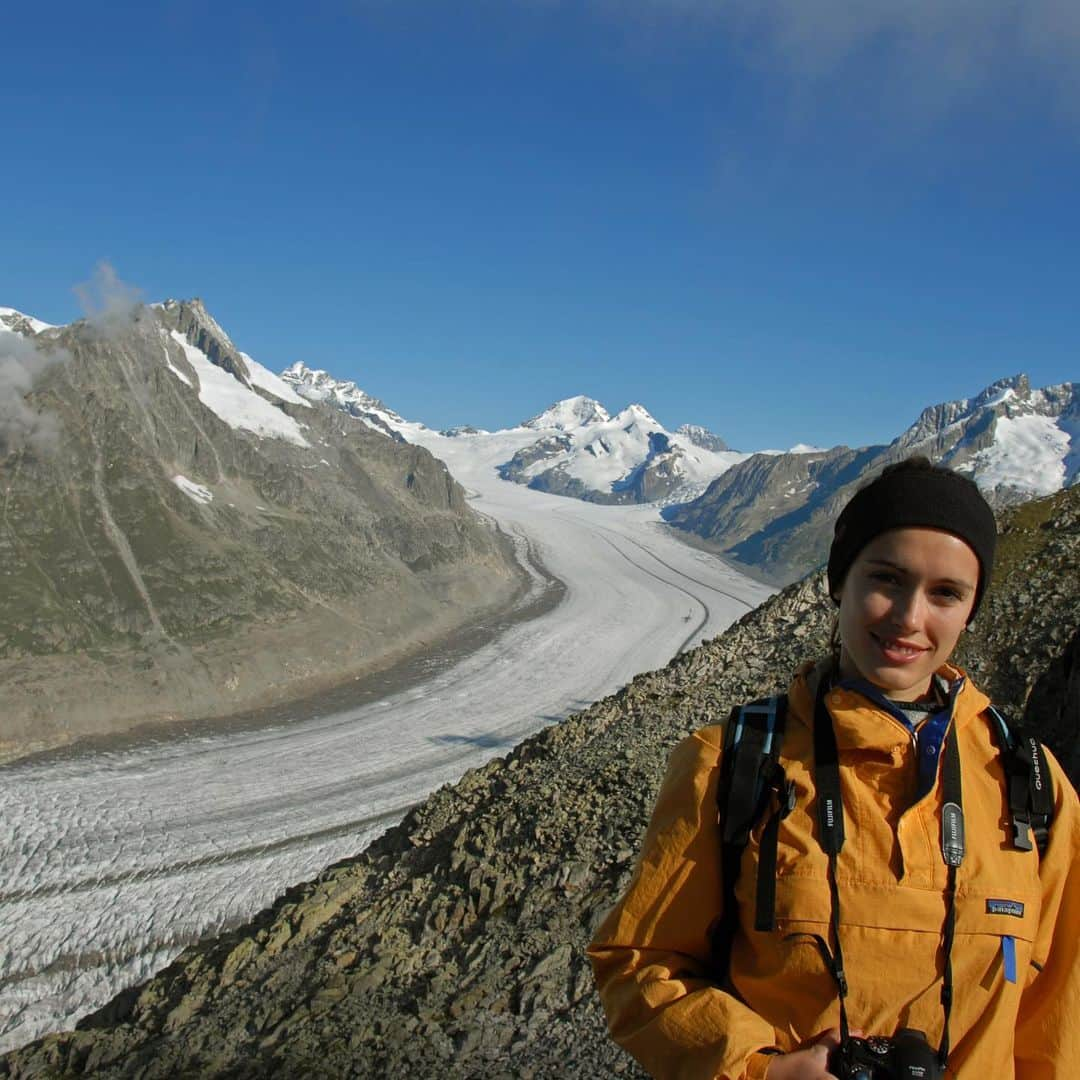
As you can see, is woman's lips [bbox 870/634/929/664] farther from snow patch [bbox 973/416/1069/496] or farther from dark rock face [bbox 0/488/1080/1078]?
snow patch [bbox 973/416/1069/496]

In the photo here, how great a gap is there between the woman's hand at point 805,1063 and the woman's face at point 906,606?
3.21 ft

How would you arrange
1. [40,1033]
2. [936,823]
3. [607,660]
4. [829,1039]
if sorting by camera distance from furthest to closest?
[607,660] → [40,1033] → [936,823] → [829,1039]

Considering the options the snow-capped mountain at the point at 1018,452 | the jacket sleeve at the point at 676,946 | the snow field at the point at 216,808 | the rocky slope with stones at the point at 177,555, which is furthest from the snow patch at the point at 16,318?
the snow-capped mountain at the point at 1018,452

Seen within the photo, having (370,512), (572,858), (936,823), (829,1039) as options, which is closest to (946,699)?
(936,823)

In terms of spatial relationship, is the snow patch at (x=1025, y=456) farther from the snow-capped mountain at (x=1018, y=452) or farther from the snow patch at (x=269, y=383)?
the snow patch at (x=269, y=383)

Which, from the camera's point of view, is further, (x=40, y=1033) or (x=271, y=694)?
(x=271, y=694)

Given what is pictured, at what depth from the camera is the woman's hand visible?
2.27 meters

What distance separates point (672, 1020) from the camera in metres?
2.43

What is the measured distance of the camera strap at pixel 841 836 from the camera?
2.42m

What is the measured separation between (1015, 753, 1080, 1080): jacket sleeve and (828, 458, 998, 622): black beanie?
697 millimetres

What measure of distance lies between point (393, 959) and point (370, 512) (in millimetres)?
92542

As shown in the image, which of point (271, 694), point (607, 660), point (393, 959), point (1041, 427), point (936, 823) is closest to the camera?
point (936, 823)

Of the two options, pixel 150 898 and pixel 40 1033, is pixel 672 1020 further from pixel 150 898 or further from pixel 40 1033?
pixel 150 898

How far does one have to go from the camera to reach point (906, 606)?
2531mm
